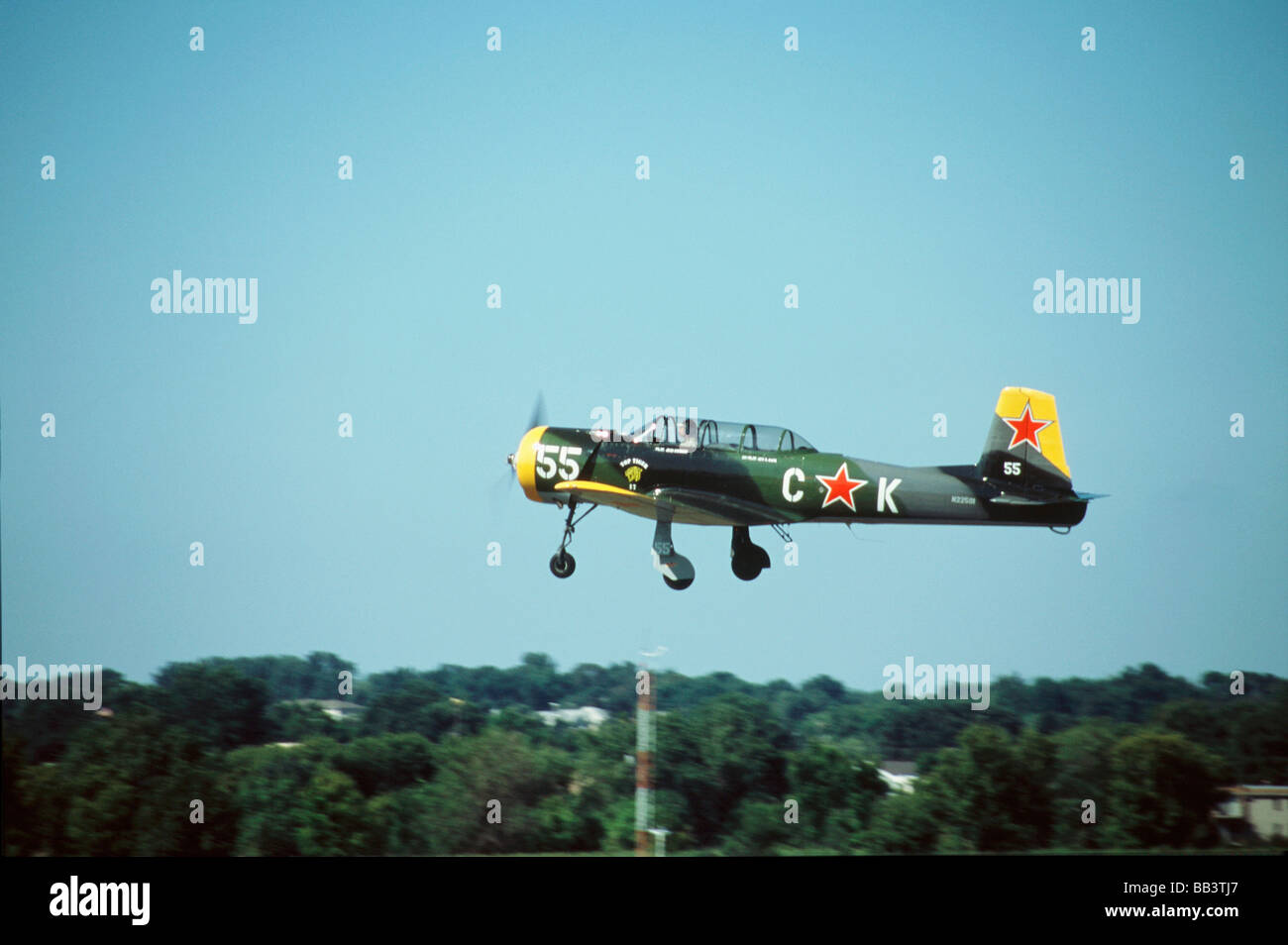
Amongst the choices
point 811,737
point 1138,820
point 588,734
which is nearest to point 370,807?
point 588,734

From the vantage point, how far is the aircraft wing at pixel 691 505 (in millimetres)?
24047

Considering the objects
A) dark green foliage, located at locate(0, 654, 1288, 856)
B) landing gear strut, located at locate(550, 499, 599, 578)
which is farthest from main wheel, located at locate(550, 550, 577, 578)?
dark green foliage, located at locate(0, 654, 1288, 856)

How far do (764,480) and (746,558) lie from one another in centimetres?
175

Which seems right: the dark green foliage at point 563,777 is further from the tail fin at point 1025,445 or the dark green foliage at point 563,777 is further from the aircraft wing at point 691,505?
the tail fin at point 1025,445

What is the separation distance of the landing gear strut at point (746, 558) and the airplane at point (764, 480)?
0.05 feet

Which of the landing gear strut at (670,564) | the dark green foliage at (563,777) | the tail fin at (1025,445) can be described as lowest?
the dark green foliage at (563,777)

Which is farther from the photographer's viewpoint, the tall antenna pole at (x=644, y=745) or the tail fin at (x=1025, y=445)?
the tall antenna pole at (x=644, y=745)

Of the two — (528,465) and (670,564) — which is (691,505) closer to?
(670,564)

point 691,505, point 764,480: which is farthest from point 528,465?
point 764,480

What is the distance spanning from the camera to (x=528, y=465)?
25.2 meters

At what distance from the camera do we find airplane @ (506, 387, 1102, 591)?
73.9ft

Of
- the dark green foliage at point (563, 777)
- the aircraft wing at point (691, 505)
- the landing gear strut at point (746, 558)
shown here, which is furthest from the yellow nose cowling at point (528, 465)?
the dark green foliage at point (563, 777)

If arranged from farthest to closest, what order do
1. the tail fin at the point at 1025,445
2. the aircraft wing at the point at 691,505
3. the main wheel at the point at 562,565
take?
the main wheel at the point at 562,565 < the aircraft wing at the point at 691,505 < the tail fin at the point at 1025,445
